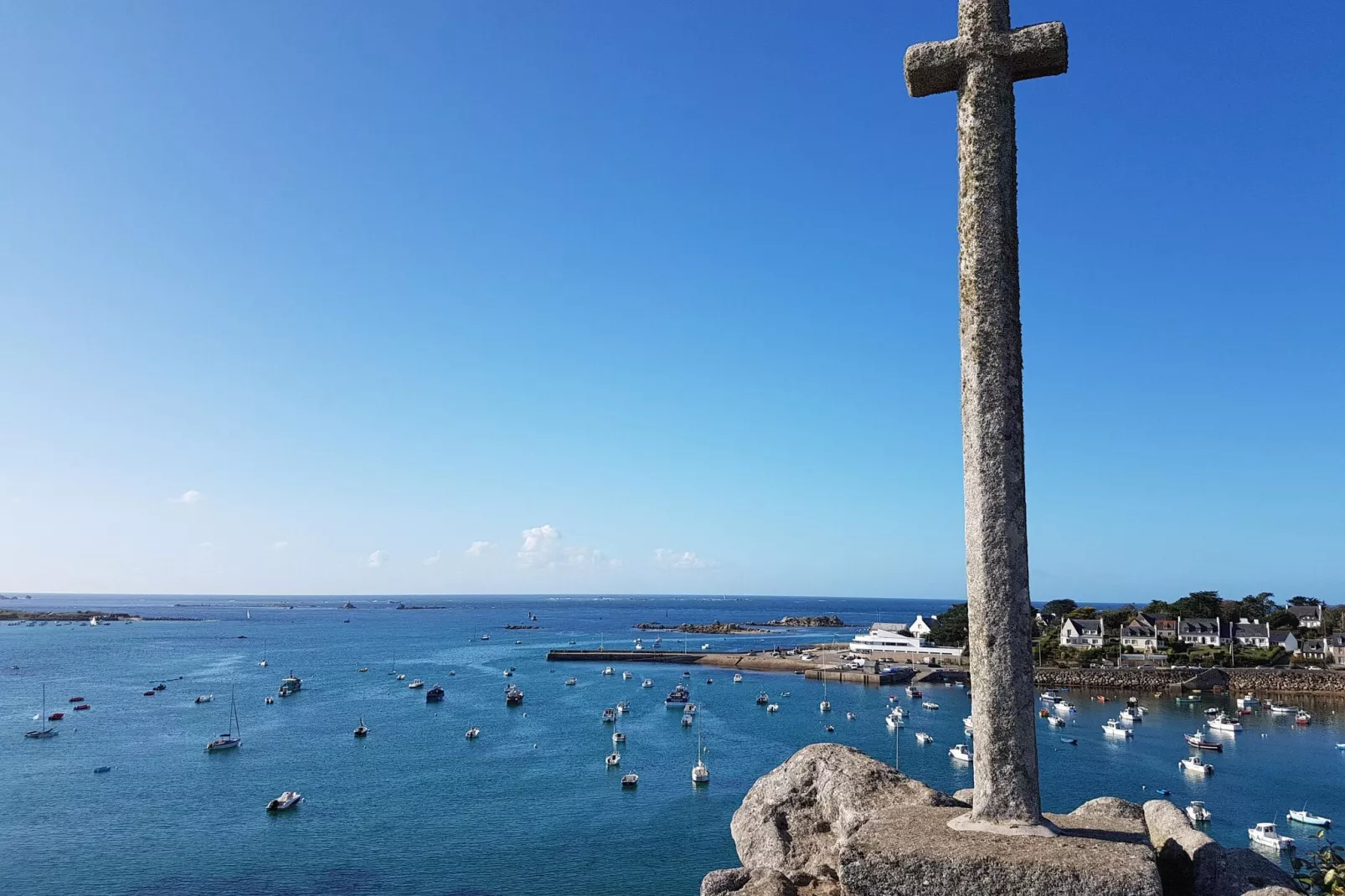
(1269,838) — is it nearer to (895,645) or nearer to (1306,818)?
(1306,818)

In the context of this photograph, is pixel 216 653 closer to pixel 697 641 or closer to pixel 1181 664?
pixel 697 641

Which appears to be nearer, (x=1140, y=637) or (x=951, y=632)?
(x=1140, y=637)

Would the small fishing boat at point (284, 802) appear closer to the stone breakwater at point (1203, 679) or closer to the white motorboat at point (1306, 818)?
the white motorboat at point (1306, 818)

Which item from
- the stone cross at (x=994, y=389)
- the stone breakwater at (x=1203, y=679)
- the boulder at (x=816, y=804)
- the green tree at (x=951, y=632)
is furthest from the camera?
the green tree at (x=951, y=632)

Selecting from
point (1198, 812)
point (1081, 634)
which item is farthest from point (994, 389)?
point (1081, 634)

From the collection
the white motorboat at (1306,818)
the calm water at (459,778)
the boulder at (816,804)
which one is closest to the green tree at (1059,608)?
the calm water at (459,778)

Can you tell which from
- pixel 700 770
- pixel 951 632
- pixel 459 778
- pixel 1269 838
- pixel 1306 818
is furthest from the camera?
pixel 951 632

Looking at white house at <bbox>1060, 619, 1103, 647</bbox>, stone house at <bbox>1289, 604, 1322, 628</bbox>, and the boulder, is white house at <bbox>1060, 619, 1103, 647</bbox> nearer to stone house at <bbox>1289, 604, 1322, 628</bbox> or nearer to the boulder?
stone house at <bbox>1289, 604, 1322, 628</bbox>

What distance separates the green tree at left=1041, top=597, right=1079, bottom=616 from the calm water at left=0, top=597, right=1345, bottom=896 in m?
49.6

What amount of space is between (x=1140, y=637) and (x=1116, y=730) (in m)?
42.6

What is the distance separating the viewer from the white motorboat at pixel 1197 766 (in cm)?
4575

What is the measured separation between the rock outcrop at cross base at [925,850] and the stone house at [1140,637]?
93.2m

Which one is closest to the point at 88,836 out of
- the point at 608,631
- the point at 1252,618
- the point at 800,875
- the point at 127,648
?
the point at 800,875

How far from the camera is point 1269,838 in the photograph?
Result: 32.7m
